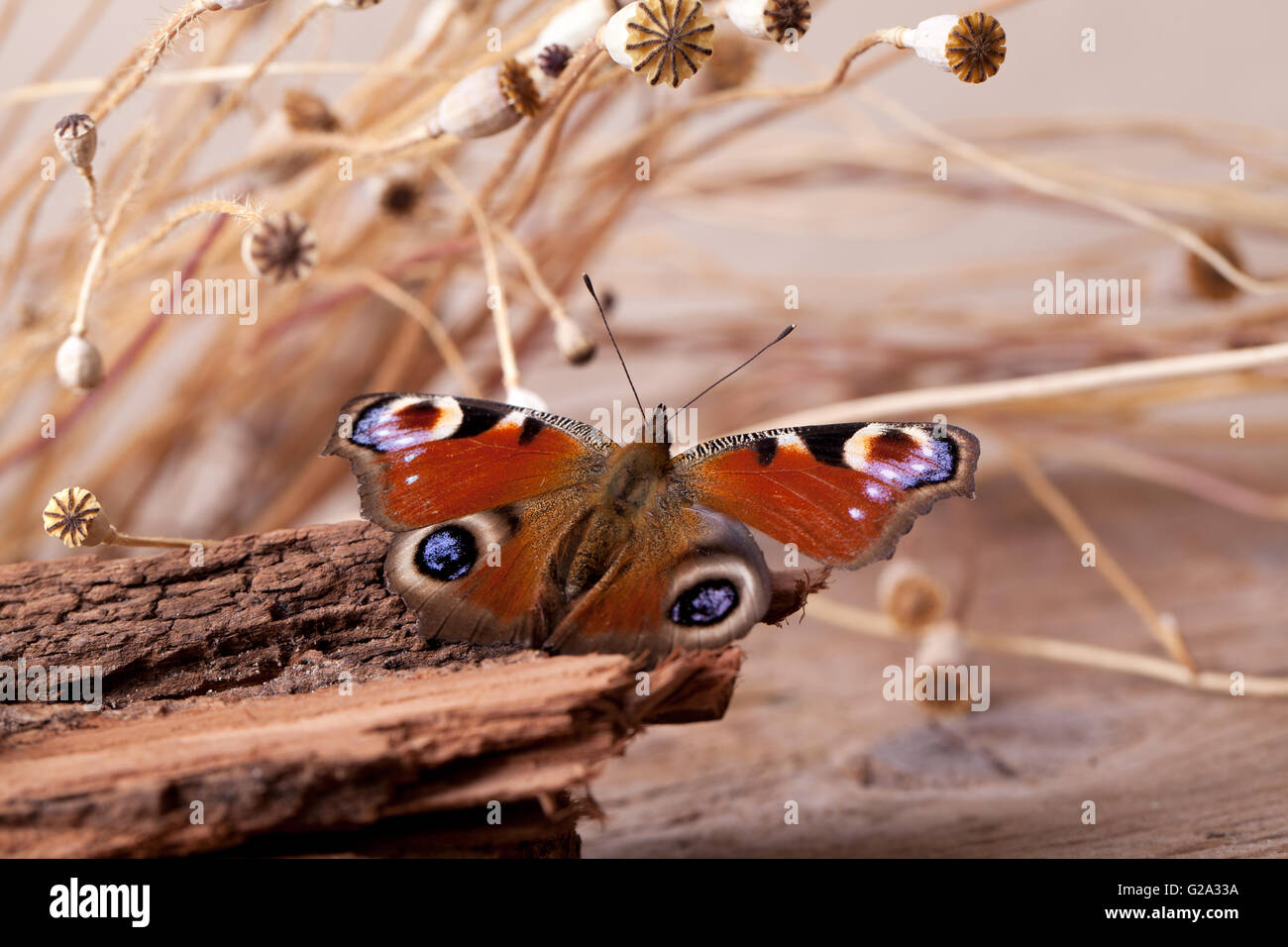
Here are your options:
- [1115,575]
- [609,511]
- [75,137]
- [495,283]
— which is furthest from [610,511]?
[1115,575]

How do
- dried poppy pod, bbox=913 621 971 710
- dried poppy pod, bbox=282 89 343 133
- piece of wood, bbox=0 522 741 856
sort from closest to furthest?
piece of wood, bbox=0 522 741 856 → dried poppy pod, bbox=282 89 343 133 → dried poppy pod, bbox=913 621 971 710

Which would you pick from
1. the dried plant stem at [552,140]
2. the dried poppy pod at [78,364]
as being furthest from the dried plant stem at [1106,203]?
the dried poppy pod at [78,364]

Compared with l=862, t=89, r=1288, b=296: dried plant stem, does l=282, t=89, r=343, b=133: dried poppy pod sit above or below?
above

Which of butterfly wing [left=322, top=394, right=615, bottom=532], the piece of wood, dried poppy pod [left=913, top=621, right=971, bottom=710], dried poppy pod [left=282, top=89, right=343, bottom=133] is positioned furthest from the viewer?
dried poppy pod [left=913, top=621, right=971, bottom=710]

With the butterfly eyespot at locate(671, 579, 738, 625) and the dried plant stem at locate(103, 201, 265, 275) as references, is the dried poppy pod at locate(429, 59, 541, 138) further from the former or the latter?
the butterfly eyespot at locate(671, 579, 738, 625)

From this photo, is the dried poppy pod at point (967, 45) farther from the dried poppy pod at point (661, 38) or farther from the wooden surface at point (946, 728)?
the wooden surface at point (946, 728)

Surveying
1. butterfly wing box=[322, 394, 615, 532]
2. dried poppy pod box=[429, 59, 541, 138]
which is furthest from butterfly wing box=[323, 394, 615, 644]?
dried poppy pod box=[429, 59, 541, 138]

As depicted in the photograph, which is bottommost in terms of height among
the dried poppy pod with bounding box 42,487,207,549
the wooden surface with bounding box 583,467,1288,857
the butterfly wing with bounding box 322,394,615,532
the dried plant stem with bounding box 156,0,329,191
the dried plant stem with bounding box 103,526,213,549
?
the wooden surface with bounding box 583,467,1288,857
